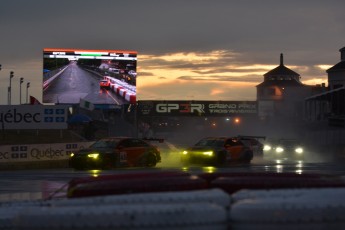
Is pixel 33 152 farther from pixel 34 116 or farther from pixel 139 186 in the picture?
pixel 139 186

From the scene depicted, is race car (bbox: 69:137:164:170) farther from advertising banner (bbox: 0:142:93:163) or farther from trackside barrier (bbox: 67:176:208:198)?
trackside barrier (bbox: 67:176:208:198)

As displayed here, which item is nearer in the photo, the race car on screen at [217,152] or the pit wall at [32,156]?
the race car on screen at [217,152]

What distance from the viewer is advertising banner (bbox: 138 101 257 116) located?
82.9 metres

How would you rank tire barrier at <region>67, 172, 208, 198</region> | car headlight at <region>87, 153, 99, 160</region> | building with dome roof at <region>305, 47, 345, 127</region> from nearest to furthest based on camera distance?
tire barrier at <region>67, 172, 208, 198</region>
car headlight at <region>87, 153, 99, 160</region>
building with dome roof at <region>305, 47, 345, 127</region>

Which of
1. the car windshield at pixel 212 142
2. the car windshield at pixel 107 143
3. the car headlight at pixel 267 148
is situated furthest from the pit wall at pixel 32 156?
the car headlight at pixel 267 148

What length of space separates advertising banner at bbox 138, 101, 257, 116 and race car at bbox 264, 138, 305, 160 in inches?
1432

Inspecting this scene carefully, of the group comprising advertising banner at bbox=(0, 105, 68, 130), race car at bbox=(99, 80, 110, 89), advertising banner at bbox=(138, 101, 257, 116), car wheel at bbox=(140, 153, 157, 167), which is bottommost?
car wheel at bbox=(140, 153, 157, 167)

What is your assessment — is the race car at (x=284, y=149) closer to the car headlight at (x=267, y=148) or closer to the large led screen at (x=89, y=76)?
the car headlight at (x=267, y=148)

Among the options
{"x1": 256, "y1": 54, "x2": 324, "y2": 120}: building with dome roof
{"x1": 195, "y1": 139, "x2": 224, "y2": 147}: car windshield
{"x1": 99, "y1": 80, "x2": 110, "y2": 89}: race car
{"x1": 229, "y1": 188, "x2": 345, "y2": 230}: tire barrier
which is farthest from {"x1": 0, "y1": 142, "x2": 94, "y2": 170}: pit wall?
{"x1": 256, "y1": 54, "x2": 324, "y2": 120}: building with dome roof

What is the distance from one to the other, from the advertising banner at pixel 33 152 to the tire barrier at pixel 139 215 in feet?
82.9

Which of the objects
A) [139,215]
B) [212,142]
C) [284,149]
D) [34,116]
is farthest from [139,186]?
[284,149]

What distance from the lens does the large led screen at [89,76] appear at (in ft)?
212

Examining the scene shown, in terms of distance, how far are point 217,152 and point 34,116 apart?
63.3ft

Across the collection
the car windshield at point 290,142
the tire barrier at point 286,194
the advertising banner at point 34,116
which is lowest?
the tire barrier at point 286,194
